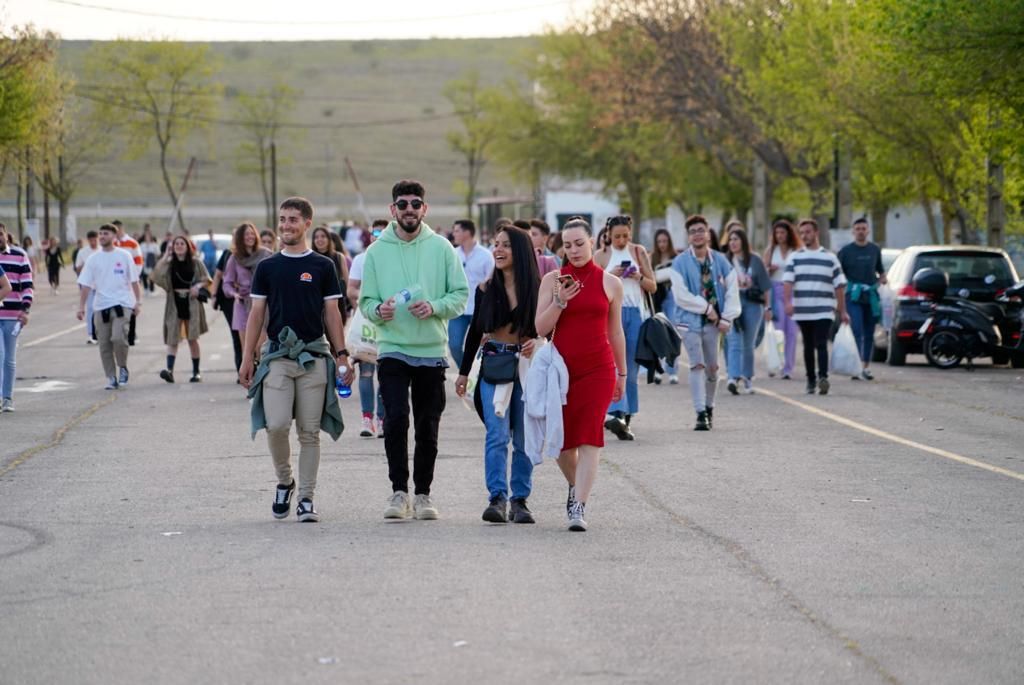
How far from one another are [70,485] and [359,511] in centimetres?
239

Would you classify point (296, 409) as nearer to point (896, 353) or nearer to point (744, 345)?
point (744, 345)

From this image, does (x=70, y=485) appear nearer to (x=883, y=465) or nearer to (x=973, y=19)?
(x=883, y=465)

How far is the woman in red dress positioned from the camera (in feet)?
32.1

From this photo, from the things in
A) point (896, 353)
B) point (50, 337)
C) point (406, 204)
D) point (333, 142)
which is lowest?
point (896, 353)

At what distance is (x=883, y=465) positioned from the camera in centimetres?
1302

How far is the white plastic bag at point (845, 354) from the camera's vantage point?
20656mm

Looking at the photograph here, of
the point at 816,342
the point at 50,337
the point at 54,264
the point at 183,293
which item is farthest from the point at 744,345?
the point at 54,264

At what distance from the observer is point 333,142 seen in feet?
508

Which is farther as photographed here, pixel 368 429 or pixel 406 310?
pixel 368 429

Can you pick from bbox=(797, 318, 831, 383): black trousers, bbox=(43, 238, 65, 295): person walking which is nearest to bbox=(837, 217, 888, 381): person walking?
bbox=(797, 318, 831, 383): black trousers

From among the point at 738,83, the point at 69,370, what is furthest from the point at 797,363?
the point at 738,83

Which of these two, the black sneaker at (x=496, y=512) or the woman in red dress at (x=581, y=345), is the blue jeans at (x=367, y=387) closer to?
the black sneaker at (x=496, y=512)

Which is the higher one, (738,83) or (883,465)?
(738,83)

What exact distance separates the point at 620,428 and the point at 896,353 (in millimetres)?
10357
